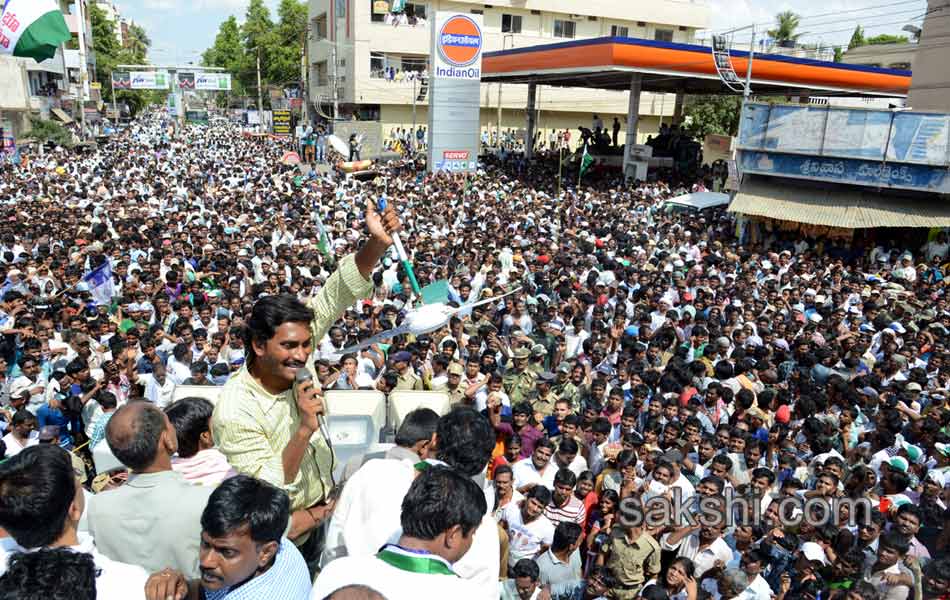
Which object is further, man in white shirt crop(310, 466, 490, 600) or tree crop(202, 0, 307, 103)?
tree crop(202, 0, 307, 103)

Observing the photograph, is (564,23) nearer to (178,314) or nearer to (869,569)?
(178,314)

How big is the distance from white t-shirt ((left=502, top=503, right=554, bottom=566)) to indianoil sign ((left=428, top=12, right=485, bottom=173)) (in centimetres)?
1854

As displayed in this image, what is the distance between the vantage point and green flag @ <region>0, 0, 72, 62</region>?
9.75 metres

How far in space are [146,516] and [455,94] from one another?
20793 mm

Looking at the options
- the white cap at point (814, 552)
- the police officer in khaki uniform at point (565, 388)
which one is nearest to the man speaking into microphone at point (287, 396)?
the white cap at point (814, 552)

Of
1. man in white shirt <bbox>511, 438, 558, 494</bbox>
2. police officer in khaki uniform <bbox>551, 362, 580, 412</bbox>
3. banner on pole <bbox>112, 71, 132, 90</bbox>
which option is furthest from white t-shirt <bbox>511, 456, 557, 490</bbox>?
banner on pole <bbox>112, 71, 132, 90</bbox>

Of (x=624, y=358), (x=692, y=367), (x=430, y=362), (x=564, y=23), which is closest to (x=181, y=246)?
(x=430, y=362)

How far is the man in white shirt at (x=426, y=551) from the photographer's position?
1663 millimetres

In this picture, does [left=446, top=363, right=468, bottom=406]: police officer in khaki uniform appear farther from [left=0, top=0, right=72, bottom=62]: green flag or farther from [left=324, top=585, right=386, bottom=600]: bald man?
[left=0, top=0, right=72, bottom=62]: green flag

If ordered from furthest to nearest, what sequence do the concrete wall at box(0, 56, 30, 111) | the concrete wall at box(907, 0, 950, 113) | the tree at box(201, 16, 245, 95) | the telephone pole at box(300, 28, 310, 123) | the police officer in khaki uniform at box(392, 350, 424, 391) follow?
the tree at box(201, 16, 245, 95), the telephone pole at box(300, 28, 310, 123), the concrete wall at box(0, 56, 30, 111), the concrete wall at box(907, 0, 950, 113), the police officer in khaki uniform at box(392, 350, 424, 391)

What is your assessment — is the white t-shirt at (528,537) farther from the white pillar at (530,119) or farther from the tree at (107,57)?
the tree at (107,57)

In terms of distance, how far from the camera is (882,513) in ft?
14.2

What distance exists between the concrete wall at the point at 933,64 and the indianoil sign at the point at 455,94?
39.8 ft

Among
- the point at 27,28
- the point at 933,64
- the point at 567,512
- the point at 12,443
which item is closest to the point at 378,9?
the point at 933,64
